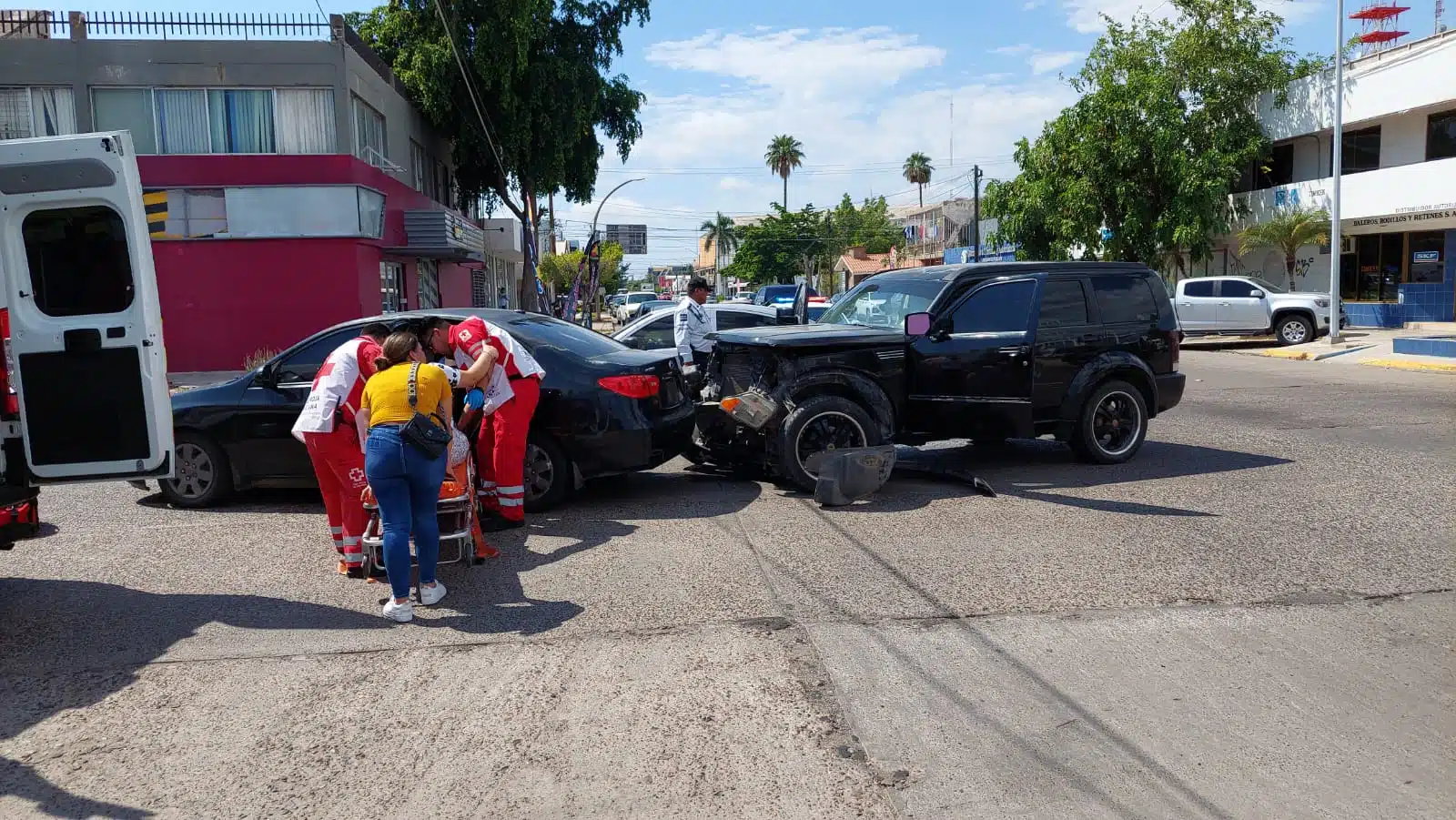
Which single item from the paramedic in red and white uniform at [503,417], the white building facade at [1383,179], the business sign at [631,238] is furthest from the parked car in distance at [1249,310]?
the business sign at [631,238]

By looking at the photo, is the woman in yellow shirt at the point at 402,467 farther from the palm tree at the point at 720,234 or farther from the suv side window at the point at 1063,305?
the palm tree at the point at 720,234

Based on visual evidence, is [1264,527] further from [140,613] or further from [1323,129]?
[1323,129]

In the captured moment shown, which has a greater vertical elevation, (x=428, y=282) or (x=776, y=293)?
(x=428, y=282)

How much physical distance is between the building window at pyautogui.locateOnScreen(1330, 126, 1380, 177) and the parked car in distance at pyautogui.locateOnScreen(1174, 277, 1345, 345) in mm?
6468

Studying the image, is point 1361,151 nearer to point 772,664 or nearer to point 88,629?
point 772,664

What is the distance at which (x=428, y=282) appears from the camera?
111ft

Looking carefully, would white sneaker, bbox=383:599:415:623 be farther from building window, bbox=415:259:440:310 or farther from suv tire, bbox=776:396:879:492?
building window, bbox=415:259:440:310

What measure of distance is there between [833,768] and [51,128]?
2609cm

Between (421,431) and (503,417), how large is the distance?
1.84m

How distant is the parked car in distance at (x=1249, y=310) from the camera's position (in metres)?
26.1

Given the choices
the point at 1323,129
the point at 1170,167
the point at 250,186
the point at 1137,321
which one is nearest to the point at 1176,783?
the point at 1137,321

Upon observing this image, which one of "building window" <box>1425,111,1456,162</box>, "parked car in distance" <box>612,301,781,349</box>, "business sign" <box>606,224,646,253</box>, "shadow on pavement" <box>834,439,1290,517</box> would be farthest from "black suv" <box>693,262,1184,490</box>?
"business sign" <box>606,224,646,253</box>

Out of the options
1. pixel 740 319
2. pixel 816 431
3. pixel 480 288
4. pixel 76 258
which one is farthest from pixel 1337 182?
pixel 480 288

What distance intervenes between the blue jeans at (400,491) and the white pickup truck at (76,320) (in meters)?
1.52
